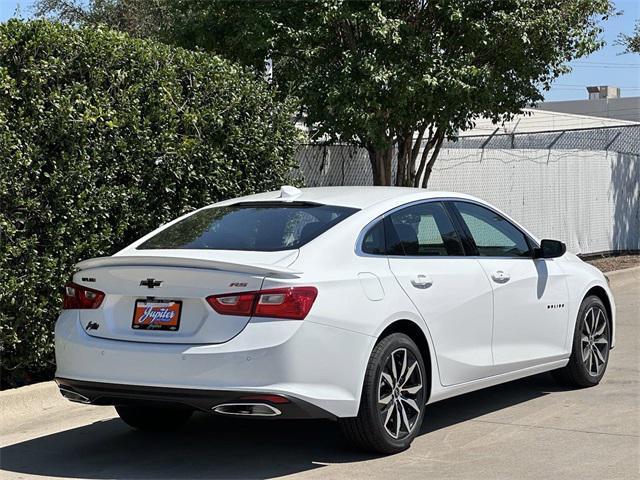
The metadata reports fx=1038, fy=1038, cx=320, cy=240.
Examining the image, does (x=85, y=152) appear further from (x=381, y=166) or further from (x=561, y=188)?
(x=561, y=188)

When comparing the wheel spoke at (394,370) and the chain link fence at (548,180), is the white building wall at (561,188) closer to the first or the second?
the chain link fence at (548,180)

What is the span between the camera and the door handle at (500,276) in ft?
23.6

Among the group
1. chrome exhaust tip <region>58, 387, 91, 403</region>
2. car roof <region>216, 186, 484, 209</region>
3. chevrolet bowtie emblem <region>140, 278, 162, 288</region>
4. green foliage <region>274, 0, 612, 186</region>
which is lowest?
chrome exhaust tip <region>58, 387, 91, 403</region>

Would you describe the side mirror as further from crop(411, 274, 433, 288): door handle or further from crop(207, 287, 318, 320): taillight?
crop(207, 287, 318, 320): taillight

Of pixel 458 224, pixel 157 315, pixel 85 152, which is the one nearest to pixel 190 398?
pixel 157 315

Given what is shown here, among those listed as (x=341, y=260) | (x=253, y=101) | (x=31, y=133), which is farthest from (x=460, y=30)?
(x=341, y=260)

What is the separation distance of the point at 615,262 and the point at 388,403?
13744 millimetres

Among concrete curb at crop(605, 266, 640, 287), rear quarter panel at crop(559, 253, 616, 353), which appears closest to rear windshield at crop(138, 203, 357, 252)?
rear quarter panel at crop(559, 253, 616, 353)

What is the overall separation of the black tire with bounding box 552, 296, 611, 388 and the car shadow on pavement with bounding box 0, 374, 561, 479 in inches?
26.3

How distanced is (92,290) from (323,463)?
5.61ft

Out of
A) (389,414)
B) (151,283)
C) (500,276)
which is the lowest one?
(389,414)

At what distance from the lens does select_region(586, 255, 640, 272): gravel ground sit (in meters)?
17.9

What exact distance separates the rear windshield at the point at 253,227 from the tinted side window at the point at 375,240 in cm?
18

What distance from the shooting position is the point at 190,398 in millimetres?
5645
